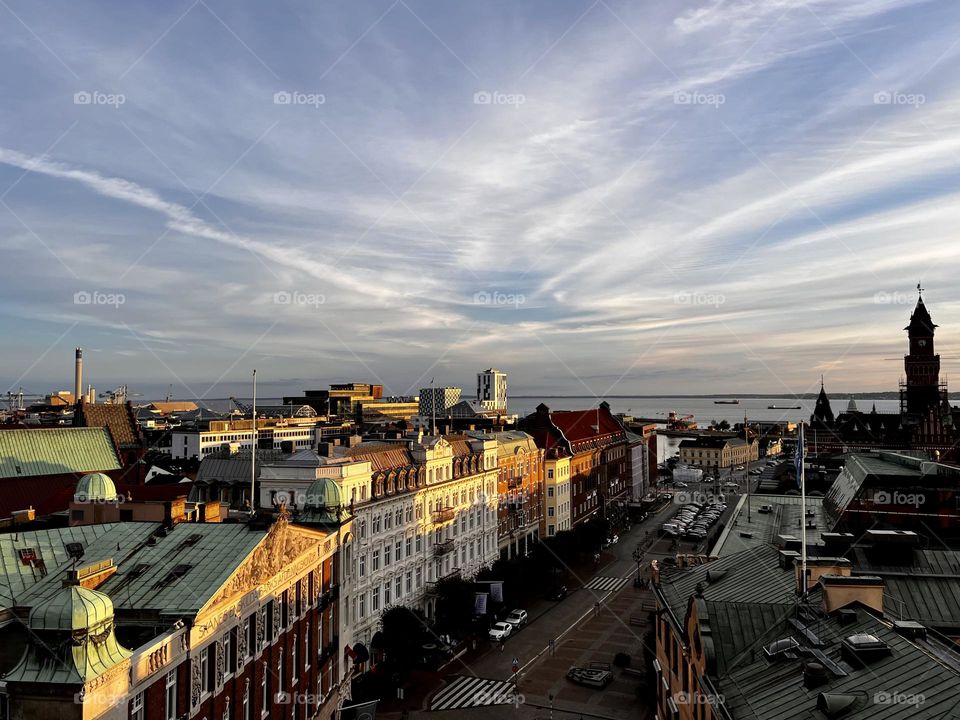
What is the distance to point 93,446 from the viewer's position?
6512 centimetres

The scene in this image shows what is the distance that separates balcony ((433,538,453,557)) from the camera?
200ft

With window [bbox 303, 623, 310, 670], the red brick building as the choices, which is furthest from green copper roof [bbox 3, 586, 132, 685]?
the red brick building

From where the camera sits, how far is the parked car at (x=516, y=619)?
59656 mm

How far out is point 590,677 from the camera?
4812cm

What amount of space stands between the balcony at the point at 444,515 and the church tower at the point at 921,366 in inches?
4270

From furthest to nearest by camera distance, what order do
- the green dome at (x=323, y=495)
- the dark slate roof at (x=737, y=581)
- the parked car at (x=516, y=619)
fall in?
the parked car at (x=516, y=619) → the green dome at (x=323, y=495) → the dark slate roof at (x=737, y=581)

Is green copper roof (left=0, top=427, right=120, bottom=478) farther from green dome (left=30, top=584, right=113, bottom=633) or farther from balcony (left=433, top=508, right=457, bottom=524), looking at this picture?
green dome (left=30, top=584, right=113, bottom=633)

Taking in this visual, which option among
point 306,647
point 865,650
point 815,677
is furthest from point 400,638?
A: point 865,650

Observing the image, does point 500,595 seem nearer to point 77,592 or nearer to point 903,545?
point 903,545

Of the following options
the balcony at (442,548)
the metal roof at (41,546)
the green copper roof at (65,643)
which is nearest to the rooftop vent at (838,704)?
the green copper roof at (65,643)

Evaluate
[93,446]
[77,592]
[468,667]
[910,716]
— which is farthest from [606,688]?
[93,446]

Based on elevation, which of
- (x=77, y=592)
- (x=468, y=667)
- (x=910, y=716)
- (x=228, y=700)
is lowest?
(x=468, y=667)

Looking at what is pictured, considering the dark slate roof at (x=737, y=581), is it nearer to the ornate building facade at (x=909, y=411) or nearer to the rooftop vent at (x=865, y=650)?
the rooftop vent at (x=865, y=650)

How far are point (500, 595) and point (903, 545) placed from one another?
3825cm
